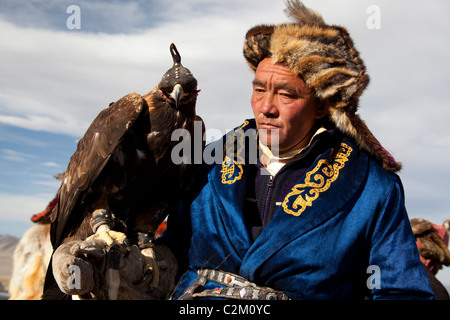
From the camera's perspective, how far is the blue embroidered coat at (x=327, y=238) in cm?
264

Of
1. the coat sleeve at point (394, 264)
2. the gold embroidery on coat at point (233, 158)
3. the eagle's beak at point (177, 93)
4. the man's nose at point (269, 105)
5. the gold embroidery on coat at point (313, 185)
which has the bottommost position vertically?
the coat sleeve at point (394, 264)

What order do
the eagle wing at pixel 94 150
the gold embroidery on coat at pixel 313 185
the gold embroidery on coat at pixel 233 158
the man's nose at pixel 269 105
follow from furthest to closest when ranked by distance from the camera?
the eagle wing at pixel 94 150 < the gold embroidery on coat at pixel 233 158 < the man's nose at pixel 269 105 < the gold embroidery on coat at pixel 313 185

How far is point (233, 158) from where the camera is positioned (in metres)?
3.10

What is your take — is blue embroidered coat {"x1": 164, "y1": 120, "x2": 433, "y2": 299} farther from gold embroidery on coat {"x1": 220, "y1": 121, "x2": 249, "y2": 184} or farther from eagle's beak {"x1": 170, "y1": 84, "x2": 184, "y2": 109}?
eagle's beak {"x1": 170, "y1": 84, "x2": 184, "y2": 109}

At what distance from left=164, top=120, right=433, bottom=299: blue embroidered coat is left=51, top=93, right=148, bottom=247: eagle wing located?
789 mm

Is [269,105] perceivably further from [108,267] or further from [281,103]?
[108,267]

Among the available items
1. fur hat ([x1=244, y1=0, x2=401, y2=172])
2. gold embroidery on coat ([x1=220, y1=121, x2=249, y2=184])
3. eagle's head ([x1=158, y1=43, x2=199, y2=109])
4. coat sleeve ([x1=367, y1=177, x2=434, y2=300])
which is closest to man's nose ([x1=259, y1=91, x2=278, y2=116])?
fur hat ([x1=244, y1=0, x2=401, y2=172])

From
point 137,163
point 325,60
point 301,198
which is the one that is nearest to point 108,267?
point 137,163

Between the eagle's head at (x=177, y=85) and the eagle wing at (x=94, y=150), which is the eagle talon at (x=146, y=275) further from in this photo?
the eagle's head at (x=177, y=85)

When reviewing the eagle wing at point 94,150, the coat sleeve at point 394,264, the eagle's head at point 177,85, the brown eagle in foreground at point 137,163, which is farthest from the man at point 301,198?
the eagle wing at point 94,150

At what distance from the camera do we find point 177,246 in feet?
10.6

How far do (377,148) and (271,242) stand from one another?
0.86m
